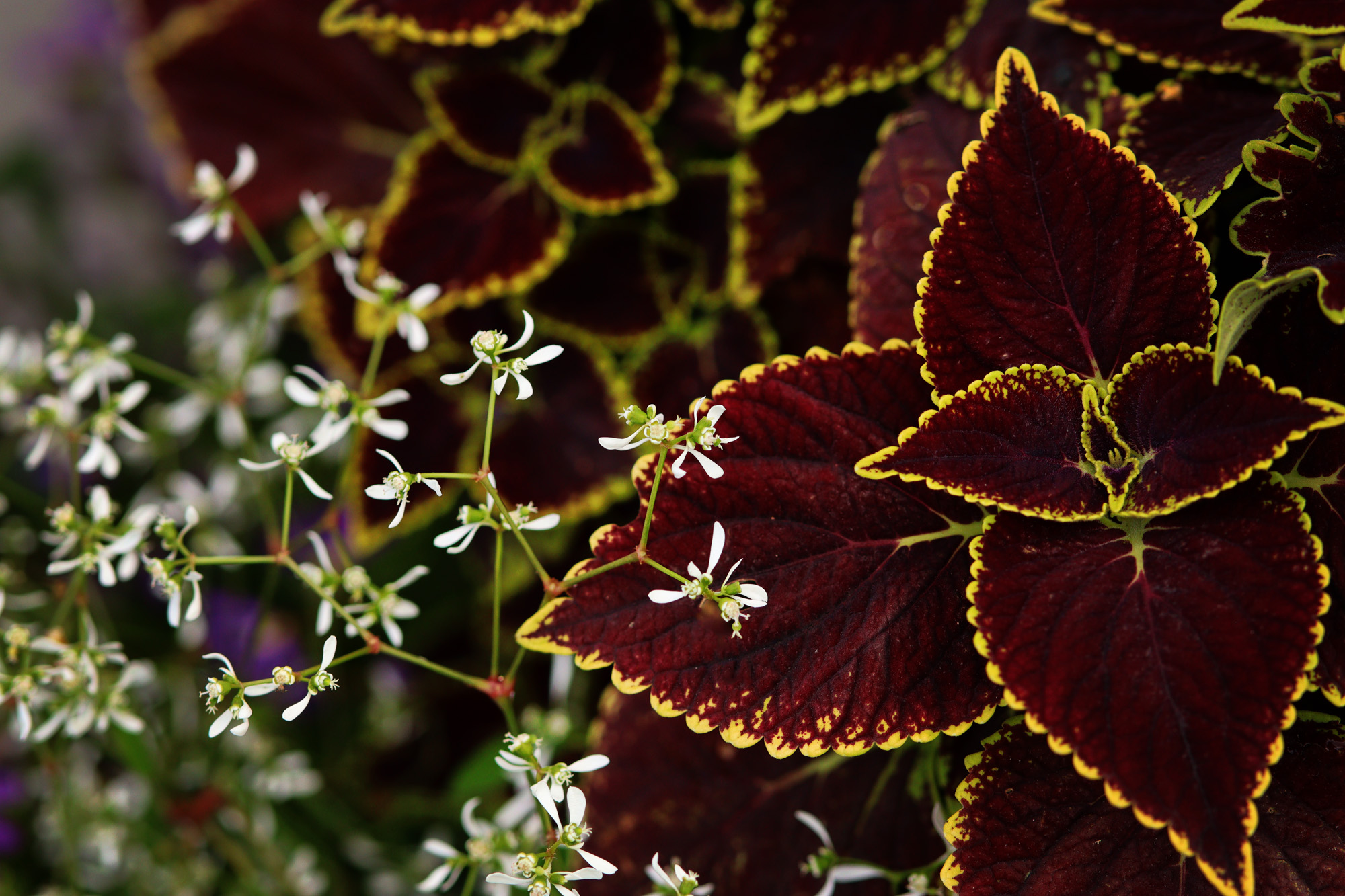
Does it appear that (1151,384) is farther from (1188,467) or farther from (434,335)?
(434,335)

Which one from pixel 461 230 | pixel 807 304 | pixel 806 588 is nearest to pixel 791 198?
pixel 807 304

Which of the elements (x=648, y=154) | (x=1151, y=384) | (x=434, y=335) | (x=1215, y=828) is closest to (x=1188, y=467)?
(x=1151, y=384)

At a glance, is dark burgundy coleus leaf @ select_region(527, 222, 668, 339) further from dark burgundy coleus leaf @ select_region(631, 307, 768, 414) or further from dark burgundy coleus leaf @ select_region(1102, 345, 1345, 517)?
dark burgundy coleus leaf @ select_region(1102, 345, 1345, 517)

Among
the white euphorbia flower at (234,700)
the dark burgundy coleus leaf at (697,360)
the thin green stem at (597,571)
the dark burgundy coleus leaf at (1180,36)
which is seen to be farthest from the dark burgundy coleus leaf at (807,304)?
the white euphorbia flower at (234,700)

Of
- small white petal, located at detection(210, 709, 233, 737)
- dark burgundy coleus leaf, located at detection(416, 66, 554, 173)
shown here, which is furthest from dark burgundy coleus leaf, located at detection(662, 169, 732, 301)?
small white petal, located at detection(210, 709, 233, 737)

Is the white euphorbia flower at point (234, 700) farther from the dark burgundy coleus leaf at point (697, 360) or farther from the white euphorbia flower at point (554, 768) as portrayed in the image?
the dark burgundy coleus leaf at point (697, 360)

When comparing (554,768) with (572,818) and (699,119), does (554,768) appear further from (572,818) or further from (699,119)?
(699,119)
